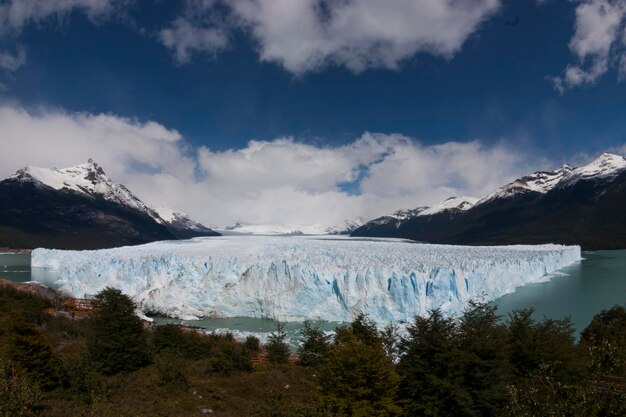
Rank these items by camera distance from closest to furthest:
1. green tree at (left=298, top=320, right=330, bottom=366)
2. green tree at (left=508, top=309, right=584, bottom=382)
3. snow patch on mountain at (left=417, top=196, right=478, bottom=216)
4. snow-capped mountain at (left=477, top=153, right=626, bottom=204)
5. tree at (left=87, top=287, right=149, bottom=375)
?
green tree at (left=508, top=309, right=584, bottom=382) < tree at (left=87, top=287, right=149, bottom=375) < green tree at (left=298, top=320, right=330, bottom=366) < snow-capped mountain at (left=477, top=153, right=626, bottom=204) < snow patch on mountain at (left=417, top=196, right=478, bottom=216)

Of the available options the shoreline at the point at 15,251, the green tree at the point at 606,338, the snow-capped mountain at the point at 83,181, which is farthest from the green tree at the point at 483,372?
the snow-capped mountain at the point at 83,181

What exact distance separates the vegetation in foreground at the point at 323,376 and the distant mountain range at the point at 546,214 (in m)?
98.2

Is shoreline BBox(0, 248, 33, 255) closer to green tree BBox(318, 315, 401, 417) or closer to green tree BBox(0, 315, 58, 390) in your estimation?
green tree BBox(0, 315, 58, 390)

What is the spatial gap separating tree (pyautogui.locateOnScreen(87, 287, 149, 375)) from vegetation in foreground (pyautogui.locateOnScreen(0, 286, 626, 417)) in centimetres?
3

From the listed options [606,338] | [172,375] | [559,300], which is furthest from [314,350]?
[559,300]

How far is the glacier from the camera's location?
85.5ft

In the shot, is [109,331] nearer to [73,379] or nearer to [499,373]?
[73,379]

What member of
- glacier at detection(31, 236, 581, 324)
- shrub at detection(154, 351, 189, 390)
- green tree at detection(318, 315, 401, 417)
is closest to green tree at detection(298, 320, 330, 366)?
shrub at detection(154, 351, 189, 390)

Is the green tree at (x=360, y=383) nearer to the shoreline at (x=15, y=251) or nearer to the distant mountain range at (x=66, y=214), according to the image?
the shoreline at (x=15, y=251)

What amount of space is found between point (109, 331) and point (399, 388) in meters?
9.89

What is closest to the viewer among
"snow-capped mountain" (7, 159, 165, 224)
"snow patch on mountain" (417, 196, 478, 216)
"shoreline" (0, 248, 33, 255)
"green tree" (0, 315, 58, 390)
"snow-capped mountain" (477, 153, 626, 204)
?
"green tree" (0, 315, 58, 390)

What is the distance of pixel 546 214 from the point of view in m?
126

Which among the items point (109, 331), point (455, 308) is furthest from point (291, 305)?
point (109, 331)

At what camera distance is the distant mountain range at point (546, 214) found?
103 metres
